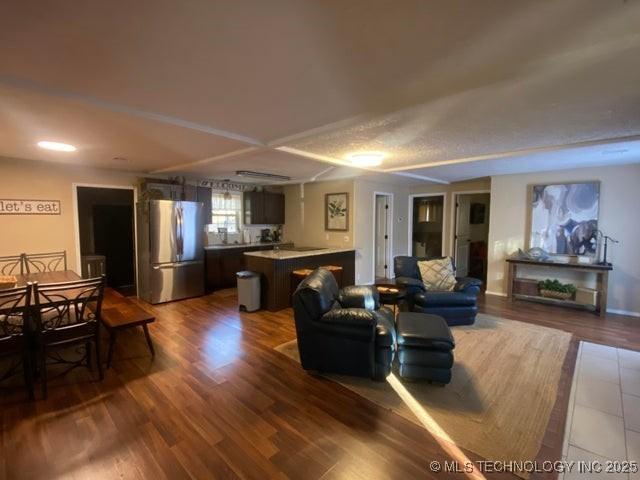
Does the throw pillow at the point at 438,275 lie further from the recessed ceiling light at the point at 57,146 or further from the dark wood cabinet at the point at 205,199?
the recessed ceiling light at the point at 57,146

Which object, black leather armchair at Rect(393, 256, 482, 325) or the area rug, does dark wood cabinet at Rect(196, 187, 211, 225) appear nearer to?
the area rug

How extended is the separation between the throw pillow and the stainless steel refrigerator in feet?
13.2

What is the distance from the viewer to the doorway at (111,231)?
19.0 ft

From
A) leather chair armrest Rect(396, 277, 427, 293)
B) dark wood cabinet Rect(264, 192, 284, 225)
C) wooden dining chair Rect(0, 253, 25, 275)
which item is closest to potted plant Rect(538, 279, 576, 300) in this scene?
leather chair armrest Rect(396, 277, 427, 293)

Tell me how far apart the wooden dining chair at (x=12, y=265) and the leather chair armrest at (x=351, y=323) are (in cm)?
456

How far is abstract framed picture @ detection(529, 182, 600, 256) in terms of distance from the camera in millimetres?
4844

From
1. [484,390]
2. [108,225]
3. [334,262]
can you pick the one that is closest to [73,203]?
[108,225]

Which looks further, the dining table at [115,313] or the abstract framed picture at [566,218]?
the abstract framed picture at [566,218]

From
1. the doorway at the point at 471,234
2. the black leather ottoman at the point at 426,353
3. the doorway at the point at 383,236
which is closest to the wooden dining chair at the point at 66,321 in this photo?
the black leather ottoman at the point at 426,353

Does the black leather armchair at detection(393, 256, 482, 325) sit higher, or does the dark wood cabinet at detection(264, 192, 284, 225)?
the dark wood cabinet at detection(264, 192, 284, 225)

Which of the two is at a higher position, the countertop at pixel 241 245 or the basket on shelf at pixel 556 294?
the countertop at pixel 241 245

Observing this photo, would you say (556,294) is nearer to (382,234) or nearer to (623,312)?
(623,312)

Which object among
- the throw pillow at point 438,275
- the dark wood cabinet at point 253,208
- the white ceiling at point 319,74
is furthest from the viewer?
the dark wood cabinet at point 253,208

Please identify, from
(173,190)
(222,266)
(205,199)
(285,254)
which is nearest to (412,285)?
(285,254)
